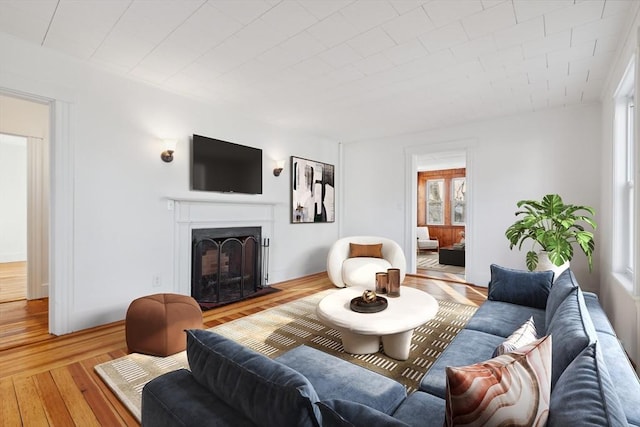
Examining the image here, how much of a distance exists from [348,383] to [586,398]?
804 millimetres

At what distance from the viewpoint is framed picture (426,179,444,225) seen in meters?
9.16

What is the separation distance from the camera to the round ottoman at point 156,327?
2422 millimetres

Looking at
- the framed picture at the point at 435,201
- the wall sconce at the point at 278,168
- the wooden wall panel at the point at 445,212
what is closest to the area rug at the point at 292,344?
the wall sconce at the point at 278,168

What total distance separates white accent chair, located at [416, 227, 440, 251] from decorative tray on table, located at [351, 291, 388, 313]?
644 cm

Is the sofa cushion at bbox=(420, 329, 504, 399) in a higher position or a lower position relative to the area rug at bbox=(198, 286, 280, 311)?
higher

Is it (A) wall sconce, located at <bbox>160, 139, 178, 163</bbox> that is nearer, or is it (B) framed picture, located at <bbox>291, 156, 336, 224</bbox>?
(A) wall sconce, located at <bbox>160, 139, 178, 163</bbox>

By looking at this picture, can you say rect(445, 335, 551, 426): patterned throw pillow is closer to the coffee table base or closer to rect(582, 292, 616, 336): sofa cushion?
rect(582, 292, 616, 336): sofa cushion

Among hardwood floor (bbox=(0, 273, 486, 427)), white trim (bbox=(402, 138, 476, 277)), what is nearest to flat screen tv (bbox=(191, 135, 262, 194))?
hardwood floor (bbox=(0, 273, 486, 427))

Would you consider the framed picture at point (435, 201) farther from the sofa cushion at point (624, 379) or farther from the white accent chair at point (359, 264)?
the sofa cushion at point (624, 379)

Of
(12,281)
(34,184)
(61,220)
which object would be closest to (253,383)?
(61,220)

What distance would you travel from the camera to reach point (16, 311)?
3.51 meters

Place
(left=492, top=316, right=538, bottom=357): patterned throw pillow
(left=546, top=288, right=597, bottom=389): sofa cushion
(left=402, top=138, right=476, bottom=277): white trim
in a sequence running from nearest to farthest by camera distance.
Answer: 1. (left=546, top=288, right=597, bottom=389): sofa cushion
2. (left=492, top=316, right=538, bottom=357): patterned throw pillow
3. (left=402, top=138, right=476, bottom=277): white trim

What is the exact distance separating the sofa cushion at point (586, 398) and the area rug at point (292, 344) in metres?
1.31

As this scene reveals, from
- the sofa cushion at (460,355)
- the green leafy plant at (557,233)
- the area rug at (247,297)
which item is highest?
the green leafy plant at (557,233)
